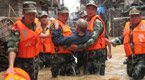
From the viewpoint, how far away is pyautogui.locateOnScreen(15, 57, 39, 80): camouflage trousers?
3537mm

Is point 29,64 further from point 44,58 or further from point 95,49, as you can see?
point 44,58

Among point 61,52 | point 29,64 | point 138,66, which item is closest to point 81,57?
point 61,52

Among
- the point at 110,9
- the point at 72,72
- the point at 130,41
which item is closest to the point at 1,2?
the point at 72,72

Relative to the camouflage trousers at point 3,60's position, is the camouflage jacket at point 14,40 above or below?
above

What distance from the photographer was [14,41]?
3260mm

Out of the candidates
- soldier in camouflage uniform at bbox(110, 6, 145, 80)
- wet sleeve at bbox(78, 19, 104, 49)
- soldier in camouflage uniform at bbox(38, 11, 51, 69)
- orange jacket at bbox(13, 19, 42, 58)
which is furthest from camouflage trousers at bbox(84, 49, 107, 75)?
soldier in camouflage uniform at bbox(38, 11, 51, 69)

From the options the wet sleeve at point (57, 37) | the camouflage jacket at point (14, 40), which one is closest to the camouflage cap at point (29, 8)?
the camouflage jacket at point (14, 40)

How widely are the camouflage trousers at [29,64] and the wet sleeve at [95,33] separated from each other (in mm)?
1194

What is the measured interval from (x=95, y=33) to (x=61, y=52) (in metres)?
0.98

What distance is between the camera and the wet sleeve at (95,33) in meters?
4.39

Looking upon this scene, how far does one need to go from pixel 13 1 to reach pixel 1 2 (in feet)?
2.44

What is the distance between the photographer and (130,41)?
4.58 metres

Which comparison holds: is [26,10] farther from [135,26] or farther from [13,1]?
[13,1]

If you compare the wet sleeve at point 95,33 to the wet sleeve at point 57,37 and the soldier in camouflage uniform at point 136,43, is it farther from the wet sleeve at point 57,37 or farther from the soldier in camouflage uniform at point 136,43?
the soldier in camouflage uniform at point 136,43
